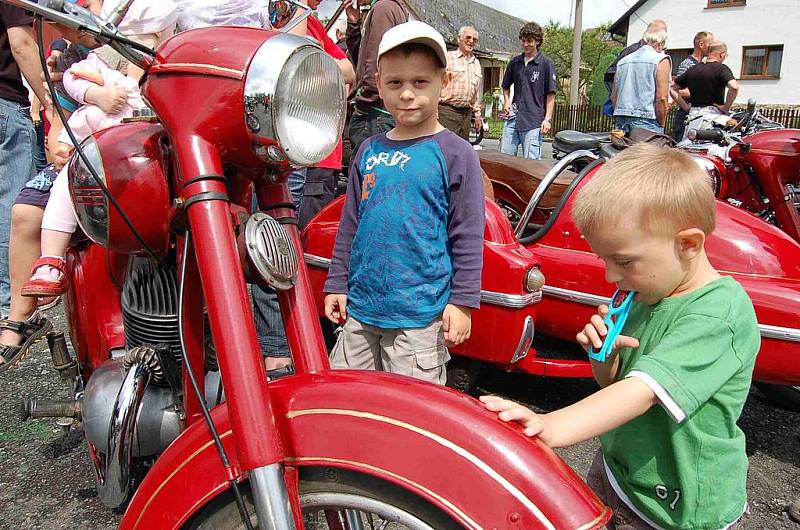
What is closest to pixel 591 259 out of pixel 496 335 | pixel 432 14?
pixel 496 335

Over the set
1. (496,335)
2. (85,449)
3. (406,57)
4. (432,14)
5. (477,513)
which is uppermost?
(432,14)

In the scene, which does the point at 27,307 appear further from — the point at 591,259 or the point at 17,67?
the point at 591,259

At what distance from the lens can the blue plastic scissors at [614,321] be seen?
50.1 inches

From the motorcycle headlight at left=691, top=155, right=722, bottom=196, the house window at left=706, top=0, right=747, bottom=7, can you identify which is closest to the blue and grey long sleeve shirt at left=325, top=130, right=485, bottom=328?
the motorcycle headlight at left=691, top=155, right=722, bottom=196

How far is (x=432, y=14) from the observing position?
3150 centimetres

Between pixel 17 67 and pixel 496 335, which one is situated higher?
pixel 17 67

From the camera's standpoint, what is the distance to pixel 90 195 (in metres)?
1.53

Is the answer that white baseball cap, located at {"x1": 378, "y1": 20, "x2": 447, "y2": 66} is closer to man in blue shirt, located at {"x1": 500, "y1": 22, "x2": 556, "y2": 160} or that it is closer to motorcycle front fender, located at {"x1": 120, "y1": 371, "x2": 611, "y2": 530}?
motorcycle front fender, located at {"x1": 120, "y1": 371, "x2": 611, "y2": 530}

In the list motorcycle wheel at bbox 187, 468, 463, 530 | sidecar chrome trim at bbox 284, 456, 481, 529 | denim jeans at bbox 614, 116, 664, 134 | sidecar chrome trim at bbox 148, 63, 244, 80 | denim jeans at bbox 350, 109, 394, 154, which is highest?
sidecar chrome trim at bbox 148, 63, 244, 80

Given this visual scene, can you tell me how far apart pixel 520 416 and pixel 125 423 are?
99cm

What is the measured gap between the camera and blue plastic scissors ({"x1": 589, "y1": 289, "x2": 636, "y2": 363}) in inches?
50.1

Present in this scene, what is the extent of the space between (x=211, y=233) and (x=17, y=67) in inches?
119

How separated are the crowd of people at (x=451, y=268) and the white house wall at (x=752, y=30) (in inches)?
1084

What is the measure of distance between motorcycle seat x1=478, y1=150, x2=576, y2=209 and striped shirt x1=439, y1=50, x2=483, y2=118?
1.99m
